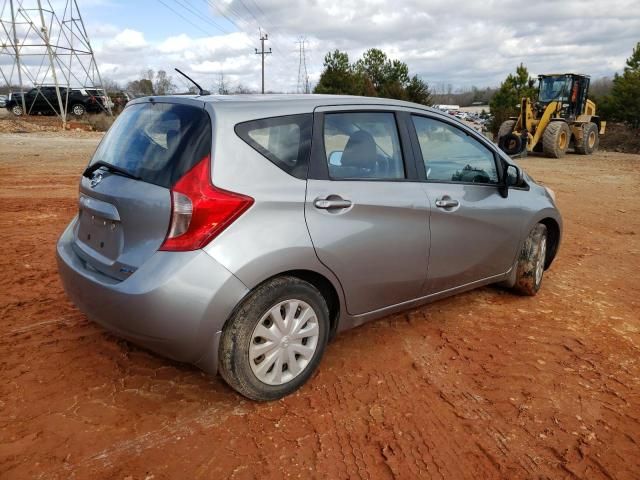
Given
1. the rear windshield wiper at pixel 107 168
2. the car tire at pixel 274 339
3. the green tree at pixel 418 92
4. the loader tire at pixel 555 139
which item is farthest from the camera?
the green tree at pixel 418 92

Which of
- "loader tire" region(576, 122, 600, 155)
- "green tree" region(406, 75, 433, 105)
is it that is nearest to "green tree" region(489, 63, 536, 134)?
"green tree" region(406, 75, 433, 105)

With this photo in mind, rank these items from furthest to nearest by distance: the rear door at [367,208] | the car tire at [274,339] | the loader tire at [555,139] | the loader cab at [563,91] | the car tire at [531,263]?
1. the loader cab at [563,91]
2. the loader tire at [555,139]
3. the car tire at [531,263]
4. the rear door at [367,208]
5. the car tire at [274,339]

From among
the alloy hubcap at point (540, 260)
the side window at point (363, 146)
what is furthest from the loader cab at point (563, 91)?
the side window at point (363, 146)

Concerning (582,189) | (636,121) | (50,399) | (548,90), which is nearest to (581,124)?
(548,90)

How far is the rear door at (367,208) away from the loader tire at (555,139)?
1722 cm

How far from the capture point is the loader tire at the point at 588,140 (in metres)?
20.7

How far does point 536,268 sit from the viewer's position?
4547mm

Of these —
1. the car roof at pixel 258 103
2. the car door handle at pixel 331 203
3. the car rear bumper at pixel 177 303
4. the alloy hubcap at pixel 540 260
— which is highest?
the car roof at pixel 258 103

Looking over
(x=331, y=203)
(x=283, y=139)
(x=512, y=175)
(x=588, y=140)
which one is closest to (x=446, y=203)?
(x=512, y=175)

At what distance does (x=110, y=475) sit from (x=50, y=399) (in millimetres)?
801

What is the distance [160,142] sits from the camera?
279 cm

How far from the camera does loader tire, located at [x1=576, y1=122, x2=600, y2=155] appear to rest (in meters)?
20.7

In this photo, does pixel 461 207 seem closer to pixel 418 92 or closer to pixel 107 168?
pixel 107 168

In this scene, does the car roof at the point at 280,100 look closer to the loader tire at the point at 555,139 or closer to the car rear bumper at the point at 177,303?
the car rear bumper at the point at 177,303
